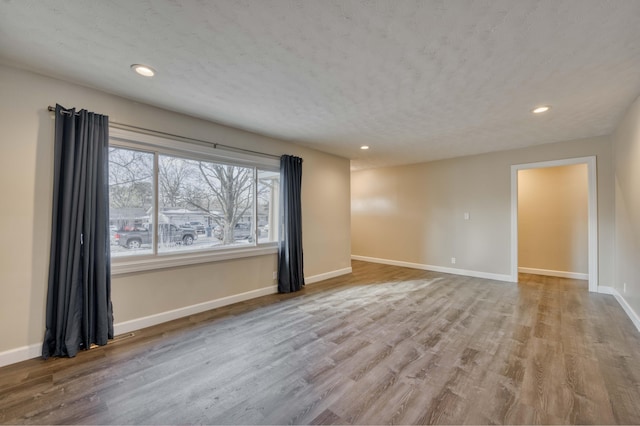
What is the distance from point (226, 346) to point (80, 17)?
9.13ft

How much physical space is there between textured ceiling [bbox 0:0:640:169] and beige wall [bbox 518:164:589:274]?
95.2 inches

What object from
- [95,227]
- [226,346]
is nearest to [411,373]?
[226,346]

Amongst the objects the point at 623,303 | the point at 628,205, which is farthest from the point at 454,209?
the point at 623,303

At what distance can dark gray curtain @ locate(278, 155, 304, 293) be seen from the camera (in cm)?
438

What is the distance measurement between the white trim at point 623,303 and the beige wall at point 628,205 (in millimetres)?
47

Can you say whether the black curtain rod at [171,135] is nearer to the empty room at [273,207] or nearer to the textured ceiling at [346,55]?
the empty room at [273,207]

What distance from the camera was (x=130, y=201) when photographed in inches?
118

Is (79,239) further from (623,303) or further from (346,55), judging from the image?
(623,303)

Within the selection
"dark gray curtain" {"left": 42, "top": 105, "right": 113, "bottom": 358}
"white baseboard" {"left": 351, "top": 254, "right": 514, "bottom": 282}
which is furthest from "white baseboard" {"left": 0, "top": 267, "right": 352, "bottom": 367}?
"white baseboard" {"left": 351, "top": 254, "right": 514, "bottom": 282}

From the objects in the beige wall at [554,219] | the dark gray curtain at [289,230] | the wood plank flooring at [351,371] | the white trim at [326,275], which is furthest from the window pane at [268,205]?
the beige wall at [554,219]

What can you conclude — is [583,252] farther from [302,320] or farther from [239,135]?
[239,135]

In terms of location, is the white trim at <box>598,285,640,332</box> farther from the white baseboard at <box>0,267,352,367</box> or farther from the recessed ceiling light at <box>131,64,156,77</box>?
the recessed ceiling light at <box>131,64,156,77</box>

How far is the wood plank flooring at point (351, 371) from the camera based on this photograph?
1738 millimetres

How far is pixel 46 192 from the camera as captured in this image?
2455 mm
